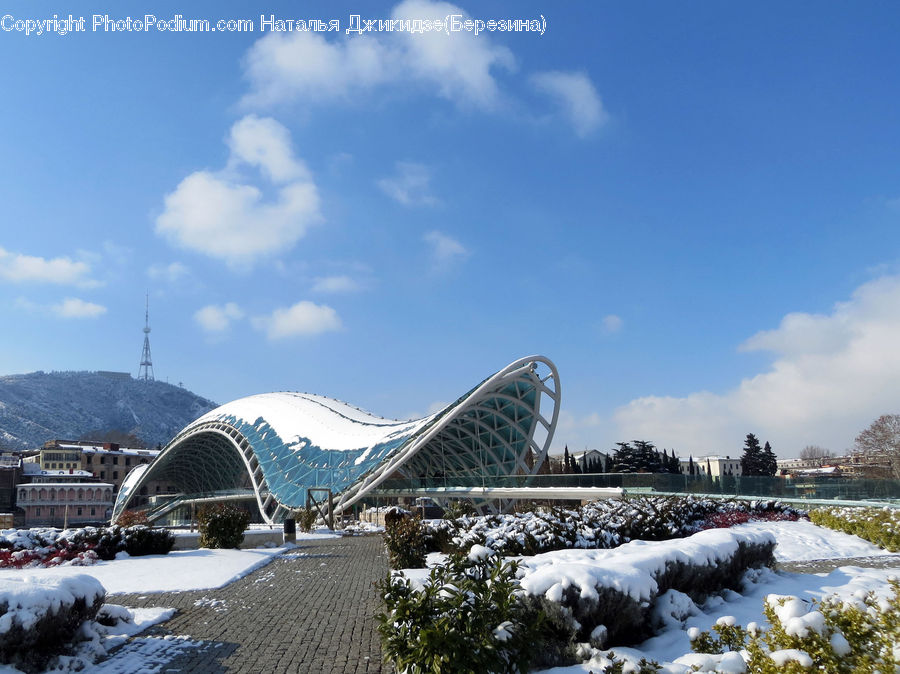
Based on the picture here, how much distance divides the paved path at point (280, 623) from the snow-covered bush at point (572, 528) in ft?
7.52

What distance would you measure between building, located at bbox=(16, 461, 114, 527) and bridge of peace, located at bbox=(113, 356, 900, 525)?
20.9 m

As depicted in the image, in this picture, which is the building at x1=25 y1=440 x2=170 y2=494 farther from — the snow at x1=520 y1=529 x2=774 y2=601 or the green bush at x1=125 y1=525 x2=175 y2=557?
the snow at x1=520 y1=529 x2=774 y2=601

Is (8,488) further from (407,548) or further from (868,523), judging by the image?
(868,523)

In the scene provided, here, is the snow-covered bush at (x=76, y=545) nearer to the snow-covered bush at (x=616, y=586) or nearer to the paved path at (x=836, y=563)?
the snow-covered bush at (x=616, y=586)

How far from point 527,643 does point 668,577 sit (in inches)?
137

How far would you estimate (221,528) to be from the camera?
2156 centimetres

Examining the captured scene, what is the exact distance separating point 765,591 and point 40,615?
432 inches

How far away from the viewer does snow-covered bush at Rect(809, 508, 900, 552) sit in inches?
687

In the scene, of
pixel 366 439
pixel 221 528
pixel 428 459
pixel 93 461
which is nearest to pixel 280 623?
pixel 221 528

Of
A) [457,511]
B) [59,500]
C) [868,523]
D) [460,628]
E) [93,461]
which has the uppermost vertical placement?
[93,461]

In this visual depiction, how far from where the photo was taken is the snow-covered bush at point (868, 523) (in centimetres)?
1744

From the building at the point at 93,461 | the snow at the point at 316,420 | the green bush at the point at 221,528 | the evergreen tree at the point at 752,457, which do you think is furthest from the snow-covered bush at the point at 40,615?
the building at the point at 93,461

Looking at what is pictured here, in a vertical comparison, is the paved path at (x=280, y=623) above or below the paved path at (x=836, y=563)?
above

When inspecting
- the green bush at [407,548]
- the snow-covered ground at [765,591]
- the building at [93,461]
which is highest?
the building at [93,461]
